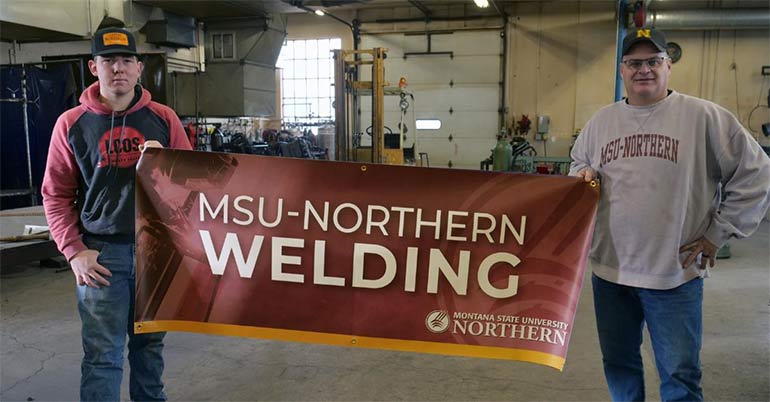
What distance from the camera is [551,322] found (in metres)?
1.85

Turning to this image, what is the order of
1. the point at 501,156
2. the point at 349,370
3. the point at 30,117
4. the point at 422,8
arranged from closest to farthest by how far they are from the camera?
1. the point at 349,370
2. the point at 30,117
3. the point at 501,156
4. the point at 422,8

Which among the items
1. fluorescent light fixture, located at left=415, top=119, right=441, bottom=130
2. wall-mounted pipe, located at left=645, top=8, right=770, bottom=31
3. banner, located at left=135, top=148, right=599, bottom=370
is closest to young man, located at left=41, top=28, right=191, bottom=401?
banner, located at left=135, top=148, right=599, bottom=370

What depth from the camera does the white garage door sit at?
42.2 ft

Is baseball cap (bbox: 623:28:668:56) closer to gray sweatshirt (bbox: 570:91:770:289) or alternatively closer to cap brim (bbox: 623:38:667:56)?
cap brim (bbox: 623:38:667:56)

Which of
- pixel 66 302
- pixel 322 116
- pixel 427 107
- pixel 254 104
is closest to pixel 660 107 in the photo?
pixel 66 302

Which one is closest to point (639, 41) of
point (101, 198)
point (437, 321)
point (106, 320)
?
point (437, 321)

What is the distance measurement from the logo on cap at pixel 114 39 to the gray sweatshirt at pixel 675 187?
1.83 meters

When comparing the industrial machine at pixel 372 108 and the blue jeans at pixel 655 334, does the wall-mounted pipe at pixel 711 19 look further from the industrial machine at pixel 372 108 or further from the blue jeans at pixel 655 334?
the blue jeans at pixel 655 334

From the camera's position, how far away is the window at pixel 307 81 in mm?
14820

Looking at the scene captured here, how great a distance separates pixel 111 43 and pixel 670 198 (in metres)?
2.04

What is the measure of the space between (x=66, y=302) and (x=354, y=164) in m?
3.75

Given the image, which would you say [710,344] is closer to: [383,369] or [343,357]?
[383,369]

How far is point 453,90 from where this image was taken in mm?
13016

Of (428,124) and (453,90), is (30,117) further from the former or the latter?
(453,90)
